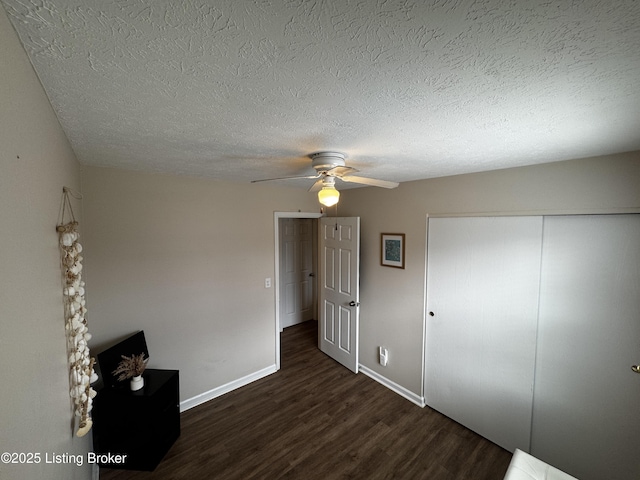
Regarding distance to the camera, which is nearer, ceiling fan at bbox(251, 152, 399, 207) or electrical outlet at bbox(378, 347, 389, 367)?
ceiling fan at bbox(251, 152, 399, 207)

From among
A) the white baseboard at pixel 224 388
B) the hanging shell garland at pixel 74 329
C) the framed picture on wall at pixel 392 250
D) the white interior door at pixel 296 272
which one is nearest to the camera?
the hanging shell garland at pixel 74 329

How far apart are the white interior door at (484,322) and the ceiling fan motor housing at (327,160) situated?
56.3 inches

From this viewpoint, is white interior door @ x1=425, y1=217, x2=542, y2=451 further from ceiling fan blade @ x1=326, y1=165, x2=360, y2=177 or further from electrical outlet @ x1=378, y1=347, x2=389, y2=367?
ceiling fan blade @ x1=326, y1=165, x2=360, y2=177

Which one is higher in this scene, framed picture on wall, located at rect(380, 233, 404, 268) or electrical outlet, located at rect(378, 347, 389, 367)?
framed picture on wall, located at rect(380, 233, 404, 268)

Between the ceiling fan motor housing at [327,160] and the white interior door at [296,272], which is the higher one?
the ceiling fan motor housing at [327,160]

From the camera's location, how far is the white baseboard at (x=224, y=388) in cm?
270

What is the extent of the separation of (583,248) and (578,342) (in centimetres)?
67

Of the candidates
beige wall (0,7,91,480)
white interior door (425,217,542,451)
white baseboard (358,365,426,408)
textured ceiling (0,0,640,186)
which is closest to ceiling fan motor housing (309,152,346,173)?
textured ceiling (0,0,640,186)

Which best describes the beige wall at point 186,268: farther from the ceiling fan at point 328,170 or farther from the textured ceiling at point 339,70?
the ceiling fan at point 328,170

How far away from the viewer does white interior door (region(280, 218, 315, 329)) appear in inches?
187

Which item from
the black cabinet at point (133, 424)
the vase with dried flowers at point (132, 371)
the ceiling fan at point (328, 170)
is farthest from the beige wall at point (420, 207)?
the vase with dried flowers at point (132, 371)

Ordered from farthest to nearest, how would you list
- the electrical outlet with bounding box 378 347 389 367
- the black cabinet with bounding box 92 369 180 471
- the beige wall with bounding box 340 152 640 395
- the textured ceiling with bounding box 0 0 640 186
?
the electrical outlet with bounding box 378 347 389 367
the black cabinet with bounding box 92 369 180 471
the beige wall with bounding box 340 152 640 395
the textured ceiling with bounding box 0 0 640 186

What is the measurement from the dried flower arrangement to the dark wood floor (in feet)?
2.28

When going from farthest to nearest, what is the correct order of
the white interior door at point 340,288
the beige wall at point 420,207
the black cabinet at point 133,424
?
the white interior door at point 340,288, the black cabinet at point 133,424, the beige wall at point 420,207
